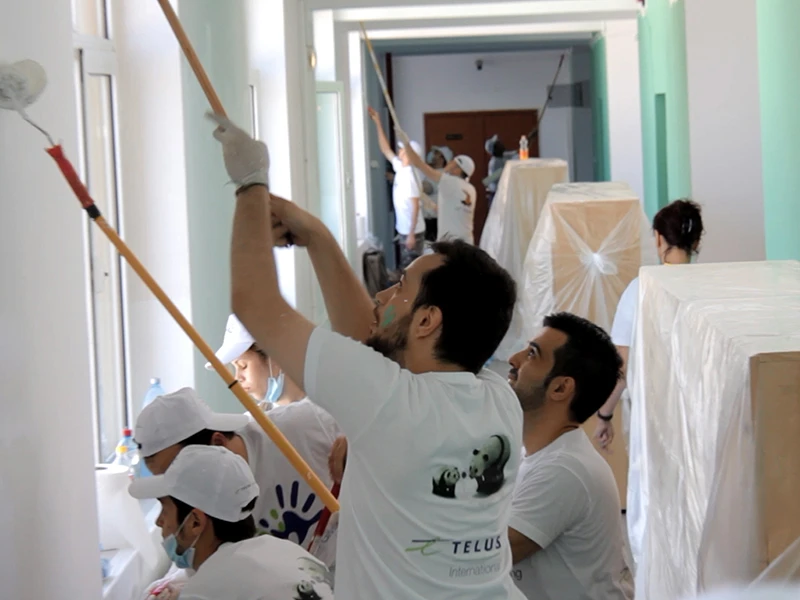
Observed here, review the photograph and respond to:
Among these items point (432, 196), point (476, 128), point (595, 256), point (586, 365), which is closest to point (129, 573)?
point (586, 365)

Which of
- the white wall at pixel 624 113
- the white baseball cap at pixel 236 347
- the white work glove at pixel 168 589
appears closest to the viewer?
the white work glove at pixel 168 589

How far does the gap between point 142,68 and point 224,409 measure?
3.90 ft

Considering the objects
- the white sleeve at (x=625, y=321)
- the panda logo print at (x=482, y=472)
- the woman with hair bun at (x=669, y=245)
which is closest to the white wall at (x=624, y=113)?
the woman with hair bun at (x=669, y=245)

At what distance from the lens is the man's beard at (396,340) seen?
1.52 metres

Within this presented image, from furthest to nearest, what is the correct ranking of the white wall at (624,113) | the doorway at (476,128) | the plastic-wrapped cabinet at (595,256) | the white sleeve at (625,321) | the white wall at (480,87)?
the doorway at (476,128) → the white wall at (480,87) → the white wall at (624,113) → the plastic-wrapped cabinet at (595,256) → the white sleeve at (625,321)

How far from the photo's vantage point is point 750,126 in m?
5.78

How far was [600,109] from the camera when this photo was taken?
11.3m

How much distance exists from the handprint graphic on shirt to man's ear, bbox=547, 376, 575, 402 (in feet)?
1.95

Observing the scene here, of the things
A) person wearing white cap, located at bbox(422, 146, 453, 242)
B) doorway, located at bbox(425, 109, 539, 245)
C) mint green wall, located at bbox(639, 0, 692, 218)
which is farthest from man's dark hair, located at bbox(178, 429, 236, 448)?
doorway, located at bbox(425, 109, 539, 245)

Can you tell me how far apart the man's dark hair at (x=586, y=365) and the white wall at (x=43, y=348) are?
932mm

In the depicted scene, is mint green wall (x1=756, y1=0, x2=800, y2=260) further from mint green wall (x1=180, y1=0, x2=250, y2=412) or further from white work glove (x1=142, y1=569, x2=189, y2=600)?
white work glove (x1=142, y1=569, x2=189, y2=600)

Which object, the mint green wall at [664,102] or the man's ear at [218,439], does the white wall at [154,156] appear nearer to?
the man's ear at [218,439]

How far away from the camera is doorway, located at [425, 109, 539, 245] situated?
48.7ft

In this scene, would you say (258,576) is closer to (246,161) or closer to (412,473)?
(412,473)
